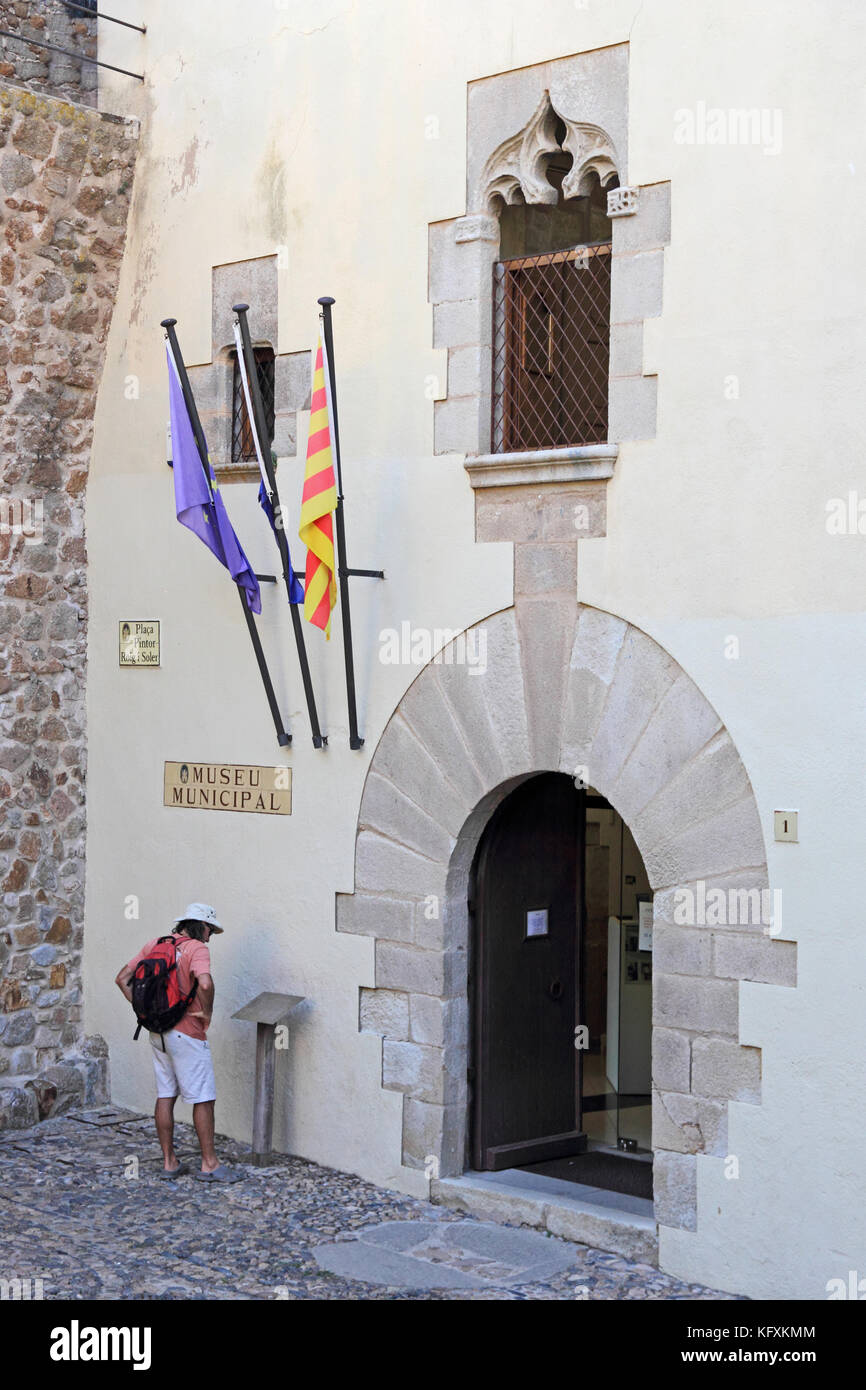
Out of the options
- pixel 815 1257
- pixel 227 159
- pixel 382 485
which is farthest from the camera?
pixel 227 159

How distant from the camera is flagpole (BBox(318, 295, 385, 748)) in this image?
24.4ft

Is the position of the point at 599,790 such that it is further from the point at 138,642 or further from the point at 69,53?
the point at 69,53

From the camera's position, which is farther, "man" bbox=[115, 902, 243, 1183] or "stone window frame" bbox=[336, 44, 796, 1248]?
"man" bbox=[115, 902, 243, 1183]

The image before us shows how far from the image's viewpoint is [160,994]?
7754 millimetres

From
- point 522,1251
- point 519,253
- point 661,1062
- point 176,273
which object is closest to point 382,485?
point 519,253

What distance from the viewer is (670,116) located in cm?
676

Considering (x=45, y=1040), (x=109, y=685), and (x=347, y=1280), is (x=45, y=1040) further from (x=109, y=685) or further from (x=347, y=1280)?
(x=347, y=1280)

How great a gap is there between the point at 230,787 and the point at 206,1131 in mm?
1777

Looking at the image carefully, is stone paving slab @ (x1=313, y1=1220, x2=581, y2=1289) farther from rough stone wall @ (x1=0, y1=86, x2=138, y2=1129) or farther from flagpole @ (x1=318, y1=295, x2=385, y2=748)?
rough stone wall @ (x1=0, y1=86, x2=138, y2=1129)

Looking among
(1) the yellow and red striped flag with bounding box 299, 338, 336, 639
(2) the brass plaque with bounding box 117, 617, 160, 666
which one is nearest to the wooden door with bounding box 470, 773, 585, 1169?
(1) the yellow and red striped flag with bounding box 299, 338, 336, 639

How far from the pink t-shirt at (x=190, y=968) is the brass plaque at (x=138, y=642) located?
71.5 inches

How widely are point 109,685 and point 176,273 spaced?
7.64ft

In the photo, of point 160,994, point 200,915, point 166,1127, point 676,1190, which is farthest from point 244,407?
point 676,1190

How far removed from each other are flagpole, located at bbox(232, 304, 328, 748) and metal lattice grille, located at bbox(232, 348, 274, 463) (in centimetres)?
53
